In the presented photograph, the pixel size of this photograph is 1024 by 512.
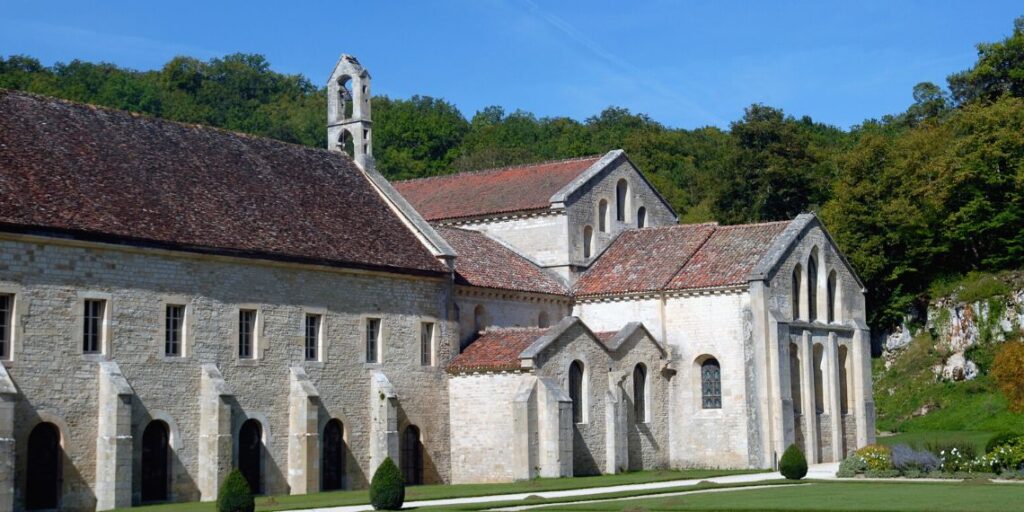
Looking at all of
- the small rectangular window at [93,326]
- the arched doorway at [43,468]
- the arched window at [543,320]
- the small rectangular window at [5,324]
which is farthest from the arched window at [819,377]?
the small rectangular window at [5,324]

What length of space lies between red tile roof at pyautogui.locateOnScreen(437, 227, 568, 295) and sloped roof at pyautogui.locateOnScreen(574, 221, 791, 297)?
6.28 feet

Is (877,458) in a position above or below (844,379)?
below

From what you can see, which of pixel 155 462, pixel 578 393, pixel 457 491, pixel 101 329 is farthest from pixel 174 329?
pixel 578 393

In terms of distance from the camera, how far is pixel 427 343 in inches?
1897

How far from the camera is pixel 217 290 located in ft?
132

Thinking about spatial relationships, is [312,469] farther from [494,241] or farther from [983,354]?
[983,354]

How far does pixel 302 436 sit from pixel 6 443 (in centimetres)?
1071

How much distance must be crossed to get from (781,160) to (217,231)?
55831mm

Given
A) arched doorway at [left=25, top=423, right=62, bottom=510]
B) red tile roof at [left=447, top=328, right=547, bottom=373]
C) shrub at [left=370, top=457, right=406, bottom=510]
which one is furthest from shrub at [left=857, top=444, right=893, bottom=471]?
arched doorway at [left=25, top=423, right=62, bottom=510]

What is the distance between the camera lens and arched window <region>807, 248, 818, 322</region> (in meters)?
55.2

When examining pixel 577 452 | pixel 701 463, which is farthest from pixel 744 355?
pixel 577 452

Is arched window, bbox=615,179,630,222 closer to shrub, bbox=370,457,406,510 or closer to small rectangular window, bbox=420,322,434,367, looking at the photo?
small rectangular window, bbox=420,322,434,367

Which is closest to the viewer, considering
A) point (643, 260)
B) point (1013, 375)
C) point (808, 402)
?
point (808, 402)

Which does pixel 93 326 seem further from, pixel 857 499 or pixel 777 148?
pixel 777 148
